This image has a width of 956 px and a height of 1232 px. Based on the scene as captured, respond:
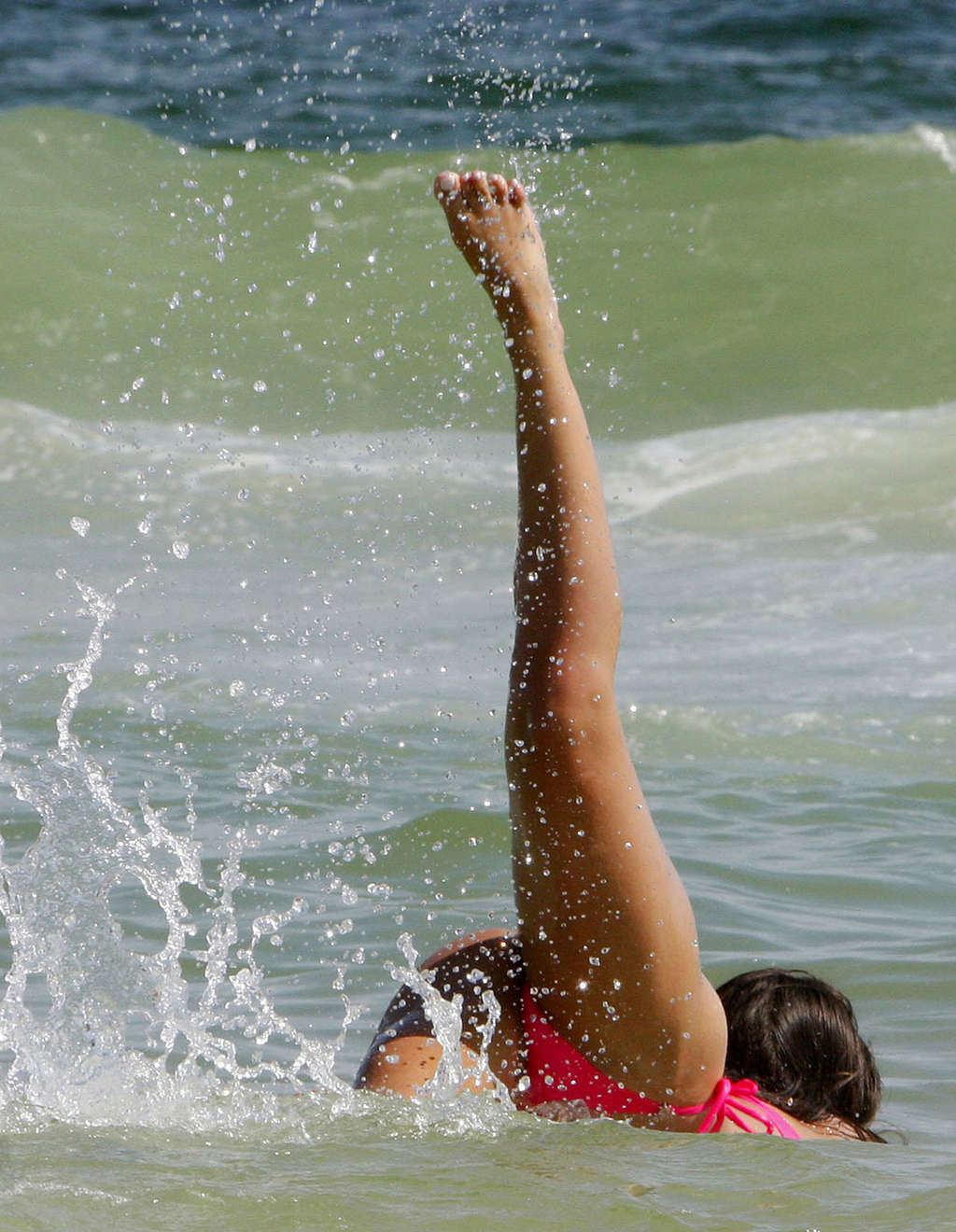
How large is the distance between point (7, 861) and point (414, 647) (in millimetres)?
2653

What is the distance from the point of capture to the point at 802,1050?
2818 millimetres

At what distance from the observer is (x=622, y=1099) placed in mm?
2668

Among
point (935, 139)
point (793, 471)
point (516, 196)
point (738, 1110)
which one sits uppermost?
point (935, 139)

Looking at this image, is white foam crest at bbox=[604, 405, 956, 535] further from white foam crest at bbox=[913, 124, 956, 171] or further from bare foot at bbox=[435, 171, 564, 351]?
bare foot at bbox=[435, 171, 564, 351]

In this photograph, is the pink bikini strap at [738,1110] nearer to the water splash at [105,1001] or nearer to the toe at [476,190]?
the water splash at [105,1001]

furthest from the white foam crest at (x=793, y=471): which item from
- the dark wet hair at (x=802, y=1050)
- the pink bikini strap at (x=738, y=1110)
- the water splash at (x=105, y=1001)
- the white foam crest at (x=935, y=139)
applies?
the pink bikini strap at (x=738, y=1110)

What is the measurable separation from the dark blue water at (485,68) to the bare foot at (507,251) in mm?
12976

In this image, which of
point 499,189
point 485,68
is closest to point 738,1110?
point 499,189

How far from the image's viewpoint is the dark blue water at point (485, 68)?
15500 mm

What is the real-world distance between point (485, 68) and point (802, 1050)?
49.4 feet

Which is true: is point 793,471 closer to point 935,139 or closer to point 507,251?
point 935,139

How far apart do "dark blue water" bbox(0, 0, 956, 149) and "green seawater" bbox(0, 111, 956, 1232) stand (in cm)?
43

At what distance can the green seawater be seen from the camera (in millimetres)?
2703

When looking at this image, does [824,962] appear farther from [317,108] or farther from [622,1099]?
[317,108]
